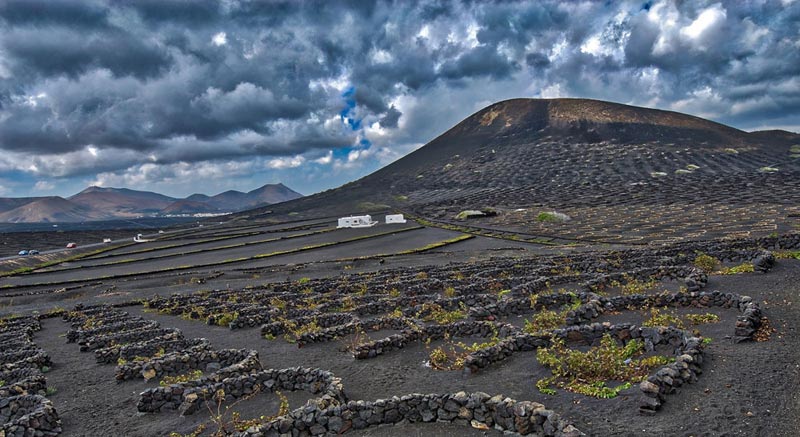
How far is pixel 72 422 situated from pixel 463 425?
13062 mm

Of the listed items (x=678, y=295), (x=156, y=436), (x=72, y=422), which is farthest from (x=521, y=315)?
(x=72, y=422)

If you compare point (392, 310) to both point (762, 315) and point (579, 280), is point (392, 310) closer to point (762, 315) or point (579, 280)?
point (579, 280)

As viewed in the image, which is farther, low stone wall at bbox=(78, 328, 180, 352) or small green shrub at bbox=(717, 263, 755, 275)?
small green shrub at bbox=(717, 263, 755, 275)

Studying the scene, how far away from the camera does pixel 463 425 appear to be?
461 inches

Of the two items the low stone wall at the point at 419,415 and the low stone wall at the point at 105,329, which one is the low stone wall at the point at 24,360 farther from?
the low stone wall at the point at 419,415

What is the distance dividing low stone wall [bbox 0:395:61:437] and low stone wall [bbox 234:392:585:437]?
24.7 feet

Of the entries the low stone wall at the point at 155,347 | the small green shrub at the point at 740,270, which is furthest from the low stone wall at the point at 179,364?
the small green shrub at the point at 740,270

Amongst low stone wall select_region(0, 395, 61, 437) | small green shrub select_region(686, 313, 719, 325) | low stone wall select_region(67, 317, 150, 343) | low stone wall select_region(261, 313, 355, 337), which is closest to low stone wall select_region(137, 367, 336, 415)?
low stone wall select_region(0, 395, 61, 437)

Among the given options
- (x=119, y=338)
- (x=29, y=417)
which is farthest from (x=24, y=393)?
(x=119, y=338)

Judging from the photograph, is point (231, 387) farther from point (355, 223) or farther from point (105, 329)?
point (355, 223)

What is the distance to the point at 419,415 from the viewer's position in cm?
Result: 1220

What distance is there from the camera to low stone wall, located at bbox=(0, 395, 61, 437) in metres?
13.3

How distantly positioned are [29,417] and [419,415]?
11906 millimetres

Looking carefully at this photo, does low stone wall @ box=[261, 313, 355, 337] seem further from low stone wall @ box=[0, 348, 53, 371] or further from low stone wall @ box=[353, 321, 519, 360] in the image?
low stone wall @ box=[0, 348, 53, 371]
